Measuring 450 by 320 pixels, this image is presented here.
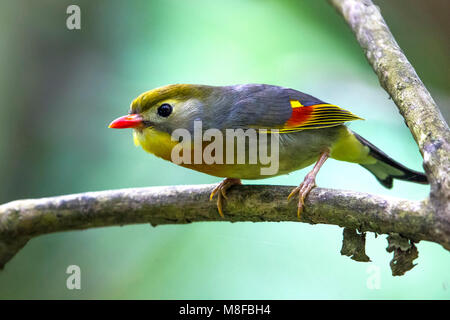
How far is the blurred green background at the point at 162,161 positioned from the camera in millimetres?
2646

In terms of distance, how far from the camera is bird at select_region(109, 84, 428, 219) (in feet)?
7.68

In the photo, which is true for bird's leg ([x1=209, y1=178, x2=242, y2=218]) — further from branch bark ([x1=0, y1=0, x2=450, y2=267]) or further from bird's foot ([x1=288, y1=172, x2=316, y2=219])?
bird's foot ([x1=288, y1=172, x2=316, y2=219])

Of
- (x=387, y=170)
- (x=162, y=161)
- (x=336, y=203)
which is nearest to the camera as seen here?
(x=336, y=203)

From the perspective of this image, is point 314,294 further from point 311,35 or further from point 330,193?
point 311,35

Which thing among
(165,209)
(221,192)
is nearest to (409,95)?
(221,192)

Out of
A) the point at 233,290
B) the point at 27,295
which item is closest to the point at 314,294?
the point at 233,290

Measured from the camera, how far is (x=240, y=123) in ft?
7.88

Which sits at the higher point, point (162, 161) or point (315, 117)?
point (315, 117)

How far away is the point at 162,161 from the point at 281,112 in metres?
0.98

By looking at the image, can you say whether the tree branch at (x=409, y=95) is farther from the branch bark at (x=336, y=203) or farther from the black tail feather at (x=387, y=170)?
the black tail feather at (x=387, y=170)

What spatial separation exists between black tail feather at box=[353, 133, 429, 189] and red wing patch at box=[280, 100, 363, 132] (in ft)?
0.81
